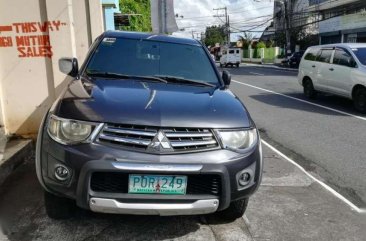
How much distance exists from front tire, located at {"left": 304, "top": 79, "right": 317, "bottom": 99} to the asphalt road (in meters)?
0.30

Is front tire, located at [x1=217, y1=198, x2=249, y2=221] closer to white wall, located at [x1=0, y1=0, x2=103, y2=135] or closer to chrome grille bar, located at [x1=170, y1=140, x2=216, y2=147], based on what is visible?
chrome grille bar, located at [x1=170, y1=140, x2=216, y2=147]

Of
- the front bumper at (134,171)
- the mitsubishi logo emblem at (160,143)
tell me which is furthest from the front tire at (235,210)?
the mitsubishi logo emblem at (160,143)

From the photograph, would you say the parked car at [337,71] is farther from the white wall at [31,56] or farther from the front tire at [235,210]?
the front tire at [235,210]

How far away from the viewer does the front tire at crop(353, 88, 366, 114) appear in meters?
11.6

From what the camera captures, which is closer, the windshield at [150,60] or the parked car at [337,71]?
the windshield at [150,60]

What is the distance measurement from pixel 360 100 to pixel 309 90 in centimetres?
313

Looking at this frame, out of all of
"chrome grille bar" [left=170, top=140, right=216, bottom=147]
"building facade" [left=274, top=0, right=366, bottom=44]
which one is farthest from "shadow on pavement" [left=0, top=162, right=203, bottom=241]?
"building facade" [left=274, top=0, right=366, bottom=44]

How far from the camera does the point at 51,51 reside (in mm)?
6996

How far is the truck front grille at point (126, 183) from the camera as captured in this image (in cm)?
340

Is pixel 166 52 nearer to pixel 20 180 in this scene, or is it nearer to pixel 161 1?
pixel 20 180

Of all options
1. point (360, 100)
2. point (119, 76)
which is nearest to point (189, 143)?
point (119, 76)

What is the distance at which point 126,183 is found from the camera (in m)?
3.41

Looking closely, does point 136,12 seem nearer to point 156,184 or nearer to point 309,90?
point 309,90

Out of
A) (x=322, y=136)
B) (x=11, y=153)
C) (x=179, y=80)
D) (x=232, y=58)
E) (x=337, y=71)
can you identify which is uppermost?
(x=179, y=80)
